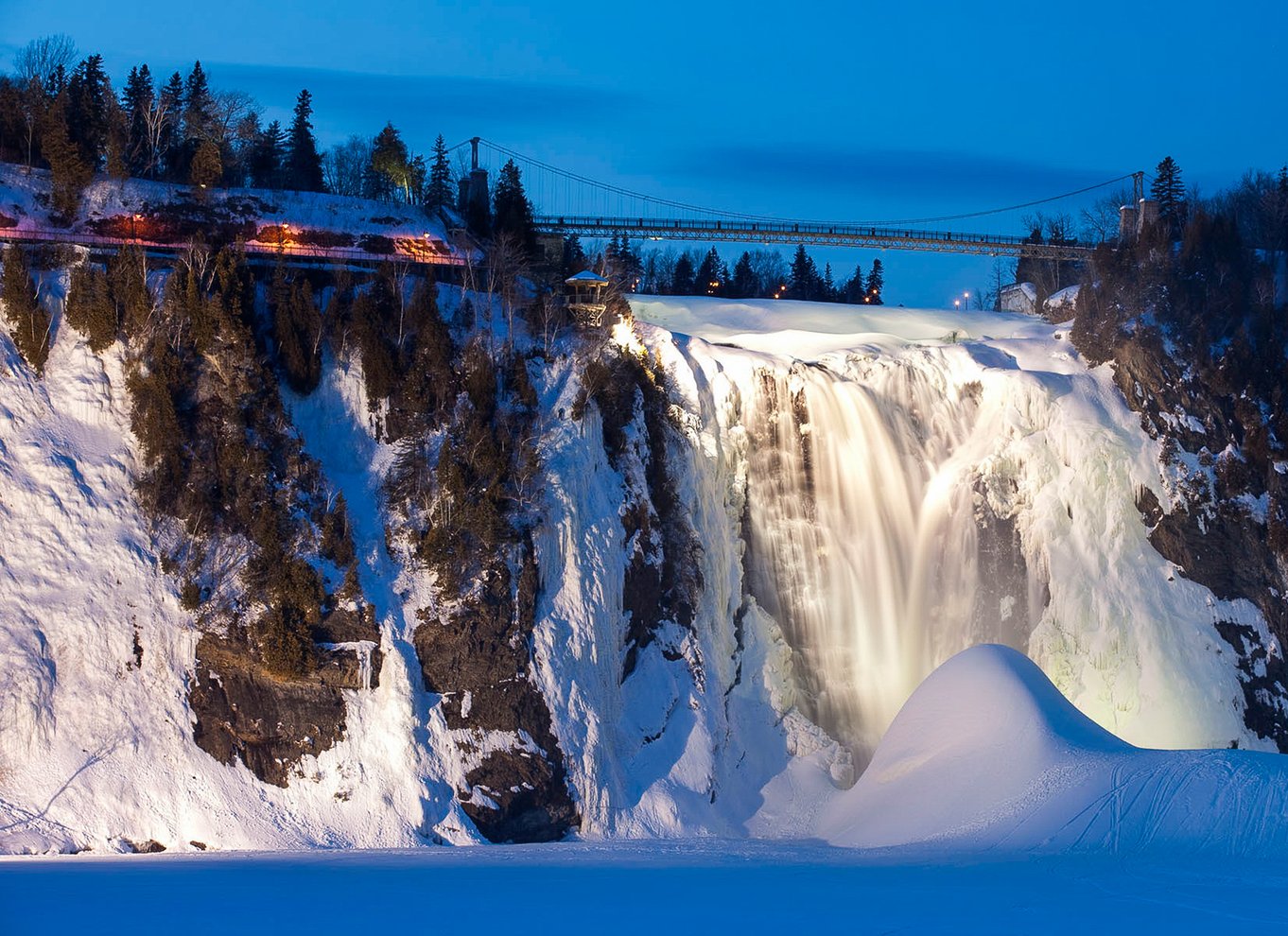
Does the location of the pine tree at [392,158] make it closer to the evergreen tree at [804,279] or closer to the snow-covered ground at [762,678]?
the snow-covered ground at [762,678]

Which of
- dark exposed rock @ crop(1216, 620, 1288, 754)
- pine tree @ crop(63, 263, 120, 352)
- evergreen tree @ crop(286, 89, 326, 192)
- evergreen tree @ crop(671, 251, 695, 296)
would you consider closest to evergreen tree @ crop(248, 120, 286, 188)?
evergreen tree @ crop(286, 89, 326, 192)

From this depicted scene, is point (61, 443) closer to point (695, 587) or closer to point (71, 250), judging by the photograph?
point (71, 250)

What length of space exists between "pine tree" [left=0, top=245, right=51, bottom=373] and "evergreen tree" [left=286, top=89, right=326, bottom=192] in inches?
677

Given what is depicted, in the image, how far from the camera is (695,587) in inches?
1457

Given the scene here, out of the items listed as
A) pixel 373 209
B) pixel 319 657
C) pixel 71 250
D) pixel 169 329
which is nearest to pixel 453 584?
pixel 319 657

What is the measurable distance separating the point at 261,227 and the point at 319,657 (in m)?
15.0

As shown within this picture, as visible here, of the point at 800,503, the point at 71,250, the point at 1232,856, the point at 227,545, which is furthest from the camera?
the point at 800,503

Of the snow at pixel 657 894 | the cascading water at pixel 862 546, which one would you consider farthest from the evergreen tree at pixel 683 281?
the snow at pixel 657 894

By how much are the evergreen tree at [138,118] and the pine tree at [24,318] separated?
31.0 ft

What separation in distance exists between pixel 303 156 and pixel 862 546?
29.2 m

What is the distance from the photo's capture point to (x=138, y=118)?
158ft

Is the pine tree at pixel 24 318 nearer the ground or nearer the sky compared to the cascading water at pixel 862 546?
nearer the sky

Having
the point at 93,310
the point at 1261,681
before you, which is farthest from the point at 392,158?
the point at 1261,681

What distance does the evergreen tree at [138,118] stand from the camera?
4409 centimetres
